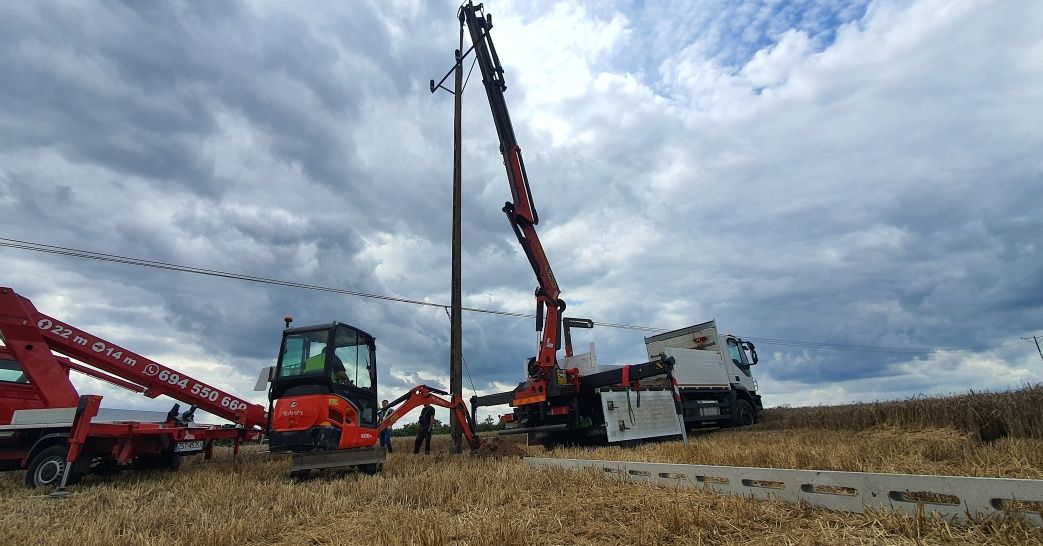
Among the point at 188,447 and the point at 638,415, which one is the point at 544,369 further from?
the point at 188,447

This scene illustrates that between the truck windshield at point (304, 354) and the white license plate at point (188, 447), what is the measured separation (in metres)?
2.59

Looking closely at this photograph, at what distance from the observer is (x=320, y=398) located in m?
8.48

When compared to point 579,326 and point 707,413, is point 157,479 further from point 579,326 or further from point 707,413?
point 707,413

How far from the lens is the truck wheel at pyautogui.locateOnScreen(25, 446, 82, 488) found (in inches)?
320

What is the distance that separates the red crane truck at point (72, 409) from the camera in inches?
320

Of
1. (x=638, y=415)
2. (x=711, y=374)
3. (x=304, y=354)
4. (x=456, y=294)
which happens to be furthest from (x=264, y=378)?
(x=711, y=374)

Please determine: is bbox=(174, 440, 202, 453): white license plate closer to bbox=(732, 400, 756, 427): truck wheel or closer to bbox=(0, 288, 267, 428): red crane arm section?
bbox=(0, 288, 267, 428): red crane arm section

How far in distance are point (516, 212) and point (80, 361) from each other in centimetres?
985

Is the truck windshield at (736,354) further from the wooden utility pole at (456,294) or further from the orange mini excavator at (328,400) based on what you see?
the orange mini excavator at (328,400)

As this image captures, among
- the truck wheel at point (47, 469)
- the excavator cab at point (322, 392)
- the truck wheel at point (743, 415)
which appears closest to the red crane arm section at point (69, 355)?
the truck wheel at point (47, 469)

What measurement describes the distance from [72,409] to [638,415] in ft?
36.8

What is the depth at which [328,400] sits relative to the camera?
334 inches

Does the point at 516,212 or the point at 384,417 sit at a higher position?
the point at 516,212

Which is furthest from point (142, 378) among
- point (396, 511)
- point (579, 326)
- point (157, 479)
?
point (579, 326)
